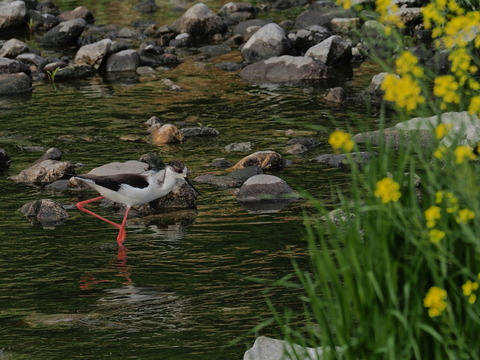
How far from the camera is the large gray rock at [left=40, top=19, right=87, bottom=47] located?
22.8 m

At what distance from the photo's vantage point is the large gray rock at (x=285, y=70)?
18.6 m

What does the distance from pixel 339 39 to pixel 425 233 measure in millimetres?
15596

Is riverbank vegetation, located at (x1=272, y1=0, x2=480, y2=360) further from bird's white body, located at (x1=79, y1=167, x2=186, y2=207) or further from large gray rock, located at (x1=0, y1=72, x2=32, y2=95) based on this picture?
large gray rock, located at (x1=0, y1=72, x2=32, y2=95)

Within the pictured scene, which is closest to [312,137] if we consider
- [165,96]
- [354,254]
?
[165,96]

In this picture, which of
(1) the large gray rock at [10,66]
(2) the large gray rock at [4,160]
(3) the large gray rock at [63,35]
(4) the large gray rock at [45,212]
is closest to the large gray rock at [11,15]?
(3) the large gray rock at [63,35]

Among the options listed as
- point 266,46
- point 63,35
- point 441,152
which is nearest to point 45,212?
point 441,152

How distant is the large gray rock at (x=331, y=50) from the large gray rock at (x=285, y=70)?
16.9 inches

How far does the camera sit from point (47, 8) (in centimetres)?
2698

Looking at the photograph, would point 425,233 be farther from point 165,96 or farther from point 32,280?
point 165,96

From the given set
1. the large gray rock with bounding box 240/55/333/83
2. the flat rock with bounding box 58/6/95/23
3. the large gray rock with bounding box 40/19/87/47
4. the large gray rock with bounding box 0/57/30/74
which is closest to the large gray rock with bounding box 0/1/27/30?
the flat rock with bounding box 58/6/95/23

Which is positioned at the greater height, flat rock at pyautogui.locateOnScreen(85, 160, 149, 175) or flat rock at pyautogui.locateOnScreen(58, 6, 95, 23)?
flat rock at pyautogui.locateOnScreen(85, 160, 149, 175)

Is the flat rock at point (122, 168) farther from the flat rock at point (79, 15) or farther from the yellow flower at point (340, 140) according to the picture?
the flat rock at point (79, 15)

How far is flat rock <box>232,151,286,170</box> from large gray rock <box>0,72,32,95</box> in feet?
22.2

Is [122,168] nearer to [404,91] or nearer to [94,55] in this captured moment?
[404,91]
